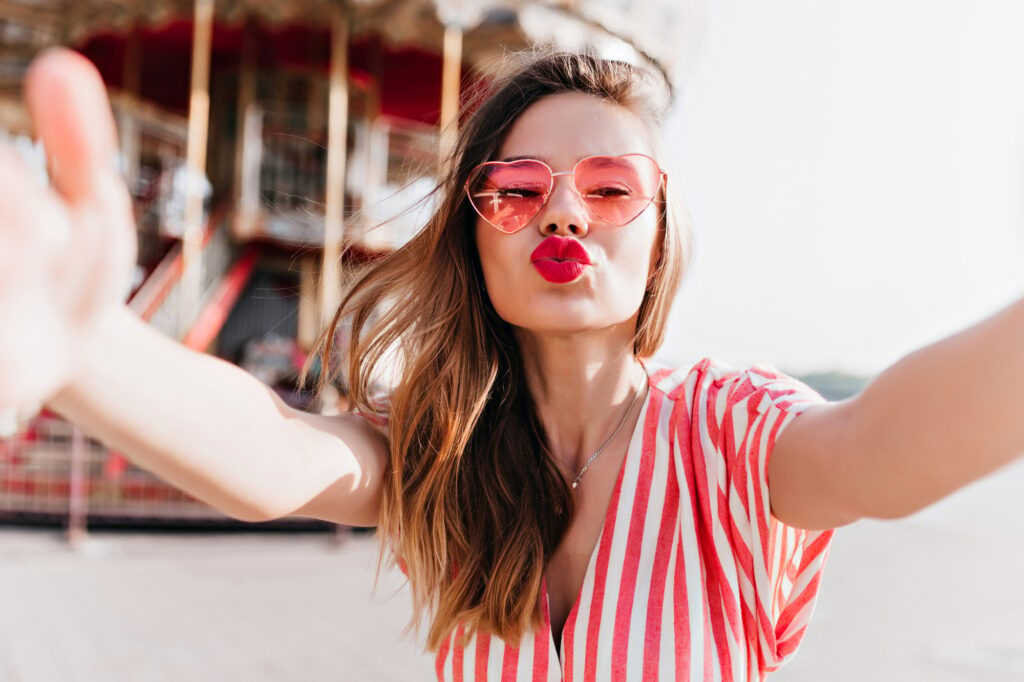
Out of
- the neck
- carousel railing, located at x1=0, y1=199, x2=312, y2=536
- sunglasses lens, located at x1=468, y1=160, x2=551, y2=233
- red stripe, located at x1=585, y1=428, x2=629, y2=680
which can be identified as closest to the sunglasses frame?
sunglasses lens, located at x1=468, y1=160, x2=551, y2=233

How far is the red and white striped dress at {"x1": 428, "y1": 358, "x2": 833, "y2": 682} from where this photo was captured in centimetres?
125

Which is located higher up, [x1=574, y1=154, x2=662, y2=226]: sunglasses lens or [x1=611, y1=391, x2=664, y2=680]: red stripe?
[x1=574, y1=154, x2=662, y2=226]: sunglasses lens

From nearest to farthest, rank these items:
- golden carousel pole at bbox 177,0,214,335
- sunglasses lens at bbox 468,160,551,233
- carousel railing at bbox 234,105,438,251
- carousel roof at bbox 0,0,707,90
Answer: sunglasses lens at bbox 468,160,551,233 < carousel roof at bbox 0,0,707,90 < golden carousel pole at bbox 177,0,214,335 < carousel railing at bbox 234,105,438,251

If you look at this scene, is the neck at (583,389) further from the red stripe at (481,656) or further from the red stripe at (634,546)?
the red stripe at (481,656)

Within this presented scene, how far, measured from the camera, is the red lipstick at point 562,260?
1.38m

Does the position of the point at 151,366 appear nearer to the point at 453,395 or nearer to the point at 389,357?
the point at 453,395

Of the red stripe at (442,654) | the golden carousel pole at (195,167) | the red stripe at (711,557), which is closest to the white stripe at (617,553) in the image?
the red stripe at (711,557)

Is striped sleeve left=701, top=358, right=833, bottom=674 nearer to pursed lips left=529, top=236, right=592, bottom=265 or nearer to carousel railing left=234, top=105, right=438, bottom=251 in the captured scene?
pursed lips left=529, top=236, right=592, bottom=265

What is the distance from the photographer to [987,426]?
0.86 meters

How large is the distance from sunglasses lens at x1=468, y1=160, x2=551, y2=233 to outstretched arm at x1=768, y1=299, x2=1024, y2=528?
0.59m

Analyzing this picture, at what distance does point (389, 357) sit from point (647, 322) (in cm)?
54

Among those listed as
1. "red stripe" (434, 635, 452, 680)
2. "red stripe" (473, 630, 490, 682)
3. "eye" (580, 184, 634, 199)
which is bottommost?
"red stripe" (434, 635, 452, 680)

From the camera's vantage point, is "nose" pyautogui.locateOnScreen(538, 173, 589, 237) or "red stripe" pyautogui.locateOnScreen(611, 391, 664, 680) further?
"nose" pyautogui.locateOnScreen(538, 173, 589, 237)

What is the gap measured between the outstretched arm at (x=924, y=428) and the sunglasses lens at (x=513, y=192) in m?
0.59
